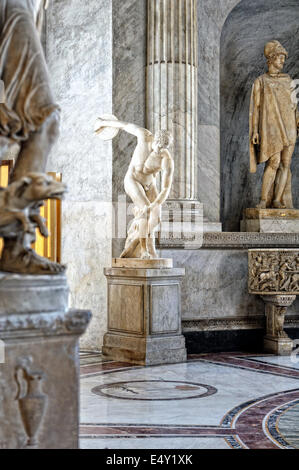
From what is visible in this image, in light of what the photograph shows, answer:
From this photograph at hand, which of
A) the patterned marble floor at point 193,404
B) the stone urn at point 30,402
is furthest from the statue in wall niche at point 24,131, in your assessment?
the patterned marble floor at point 193,404

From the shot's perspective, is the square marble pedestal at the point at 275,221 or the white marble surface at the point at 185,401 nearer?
the white marble surface at the point at 185,401

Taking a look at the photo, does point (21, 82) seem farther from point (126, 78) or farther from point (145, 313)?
point (126, 78)

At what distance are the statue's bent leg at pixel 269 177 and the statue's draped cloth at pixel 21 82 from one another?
6723 mm

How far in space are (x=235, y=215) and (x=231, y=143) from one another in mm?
1091

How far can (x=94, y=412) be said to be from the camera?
547 centimetres

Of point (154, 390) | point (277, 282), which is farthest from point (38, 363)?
point (277, 282)

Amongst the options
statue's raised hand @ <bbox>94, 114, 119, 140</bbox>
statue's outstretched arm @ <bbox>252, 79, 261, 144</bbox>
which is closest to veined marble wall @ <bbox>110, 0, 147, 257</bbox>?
statue's raised hand @ <bbox>94, 114, 119, 140</bbox>

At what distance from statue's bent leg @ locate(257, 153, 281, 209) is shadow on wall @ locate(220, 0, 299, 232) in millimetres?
884

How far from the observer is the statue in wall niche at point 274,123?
30.8 feet

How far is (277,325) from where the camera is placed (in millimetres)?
8539

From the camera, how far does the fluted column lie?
29.0 feet

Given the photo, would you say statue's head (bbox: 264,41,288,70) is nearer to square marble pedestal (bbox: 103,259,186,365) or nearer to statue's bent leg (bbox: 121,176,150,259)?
statue's bent leg (bbox: 121,176,150,259)

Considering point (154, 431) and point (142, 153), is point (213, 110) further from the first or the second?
point (154, 431)

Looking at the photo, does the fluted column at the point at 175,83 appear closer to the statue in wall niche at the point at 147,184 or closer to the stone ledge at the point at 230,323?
the statue in wall niche at the point at 147,184
